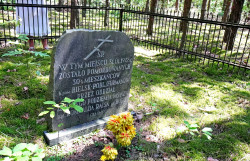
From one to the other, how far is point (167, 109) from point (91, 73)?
1.78 metres

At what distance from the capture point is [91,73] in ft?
11.2

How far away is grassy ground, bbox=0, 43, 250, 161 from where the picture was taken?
3199 mm

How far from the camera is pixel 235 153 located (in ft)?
10.4

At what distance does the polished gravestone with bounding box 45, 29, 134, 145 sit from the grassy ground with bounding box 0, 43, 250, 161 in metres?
0.31

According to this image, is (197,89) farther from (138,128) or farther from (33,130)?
→ (33,130)

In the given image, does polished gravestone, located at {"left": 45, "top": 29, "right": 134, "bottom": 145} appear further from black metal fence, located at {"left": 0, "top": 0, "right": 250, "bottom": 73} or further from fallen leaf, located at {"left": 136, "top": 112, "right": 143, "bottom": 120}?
black metal fence, located at {"left": 0, "top": 0, "right": 250, "bottom": 73}

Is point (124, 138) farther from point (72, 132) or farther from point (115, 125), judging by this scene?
point (72, 132)

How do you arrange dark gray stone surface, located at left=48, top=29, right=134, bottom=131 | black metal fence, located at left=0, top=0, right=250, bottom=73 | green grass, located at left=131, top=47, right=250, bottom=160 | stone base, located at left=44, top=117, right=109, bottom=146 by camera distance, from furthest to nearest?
1. black metal fence, located at left=0, top=0, right=250, bottom=73
2. green grass, located at left=131, top=47, right=250, bottom=160
3. stone base, located at left=44, top=117, right=109, bottom=146
4. dark gray stone surface, located at left=48, top=29, right=134, bottom=131

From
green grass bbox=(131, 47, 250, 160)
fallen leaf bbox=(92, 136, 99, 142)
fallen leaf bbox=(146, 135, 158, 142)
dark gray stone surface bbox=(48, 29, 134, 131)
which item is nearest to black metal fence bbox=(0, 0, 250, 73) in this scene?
green grass bbox=(131, 47, 250, 160)

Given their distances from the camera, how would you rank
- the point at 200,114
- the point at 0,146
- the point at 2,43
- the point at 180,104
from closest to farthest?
the point at 0,146 < the point at 200,114 < the point at 180,104 < the point at 2,43

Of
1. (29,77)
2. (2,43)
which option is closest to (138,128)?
(29,77)

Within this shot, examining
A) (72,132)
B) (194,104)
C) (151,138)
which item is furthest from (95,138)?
(194,104)

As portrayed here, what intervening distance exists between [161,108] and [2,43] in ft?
20.0

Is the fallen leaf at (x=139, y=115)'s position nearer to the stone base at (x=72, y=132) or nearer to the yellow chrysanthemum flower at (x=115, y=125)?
the stone base at (x=72, y=132)
